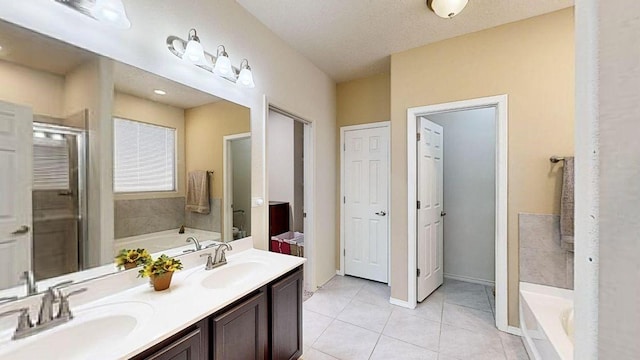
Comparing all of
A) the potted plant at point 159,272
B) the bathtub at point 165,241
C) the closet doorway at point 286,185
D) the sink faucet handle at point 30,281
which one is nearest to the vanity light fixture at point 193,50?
the bathtub at point 165,241

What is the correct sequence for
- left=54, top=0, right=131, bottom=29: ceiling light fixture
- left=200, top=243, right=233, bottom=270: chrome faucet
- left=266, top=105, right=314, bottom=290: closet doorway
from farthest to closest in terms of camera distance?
left=266, top=105, right=314, bottom=290: closet doorway
left=200, top=243, right=233, bottom=270: chrome faucet
left=54, top=0, right=131, bottom=29: ceiling light fixture

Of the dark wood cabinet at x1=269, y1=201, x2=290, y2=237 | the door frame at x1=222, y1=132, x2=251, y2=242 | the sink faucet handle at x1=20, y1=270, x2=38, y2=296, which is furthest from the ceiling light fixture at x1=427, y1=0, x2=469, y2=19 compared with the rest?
the dark wood cabinet at x1=269, y1=201, x2=290, y2=237

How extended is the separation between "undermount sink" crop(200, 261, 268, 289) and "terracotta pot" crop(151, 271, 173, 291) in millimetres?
197

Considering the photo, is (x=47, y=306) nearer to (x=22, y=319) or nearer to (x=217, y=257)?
(x=22, y=319)

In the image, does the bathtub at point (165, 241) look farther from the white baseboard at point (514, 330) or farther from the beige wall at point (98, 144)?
the white baseboard at point (514, 330)

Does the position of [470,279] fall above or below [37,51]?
below

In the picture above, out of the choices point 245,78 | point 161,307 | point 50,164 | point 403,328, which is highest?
point 245,78

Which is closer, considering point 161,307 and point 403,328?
point 161,307

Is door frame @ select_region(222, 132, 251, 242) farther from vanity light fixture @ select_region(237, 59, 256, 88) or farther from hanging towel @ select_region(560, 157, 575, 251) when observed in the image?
hanging towel @ select_region(560, 157, 575, 251)

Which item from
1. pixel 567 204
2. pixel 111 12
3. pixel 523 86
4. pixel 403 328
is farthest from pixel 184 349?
pixel 523 86

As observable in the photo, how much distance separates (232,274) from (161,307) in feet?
1.97

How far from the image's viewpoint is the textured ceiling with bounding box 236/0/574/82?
204 cm

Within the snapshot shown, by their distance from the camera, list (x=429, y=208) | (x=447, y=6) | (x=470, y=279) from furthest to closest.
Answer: (x=470, y=279), (x=429, y=208), (x=447, y=6)

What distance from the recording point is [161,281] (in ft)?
4.35
